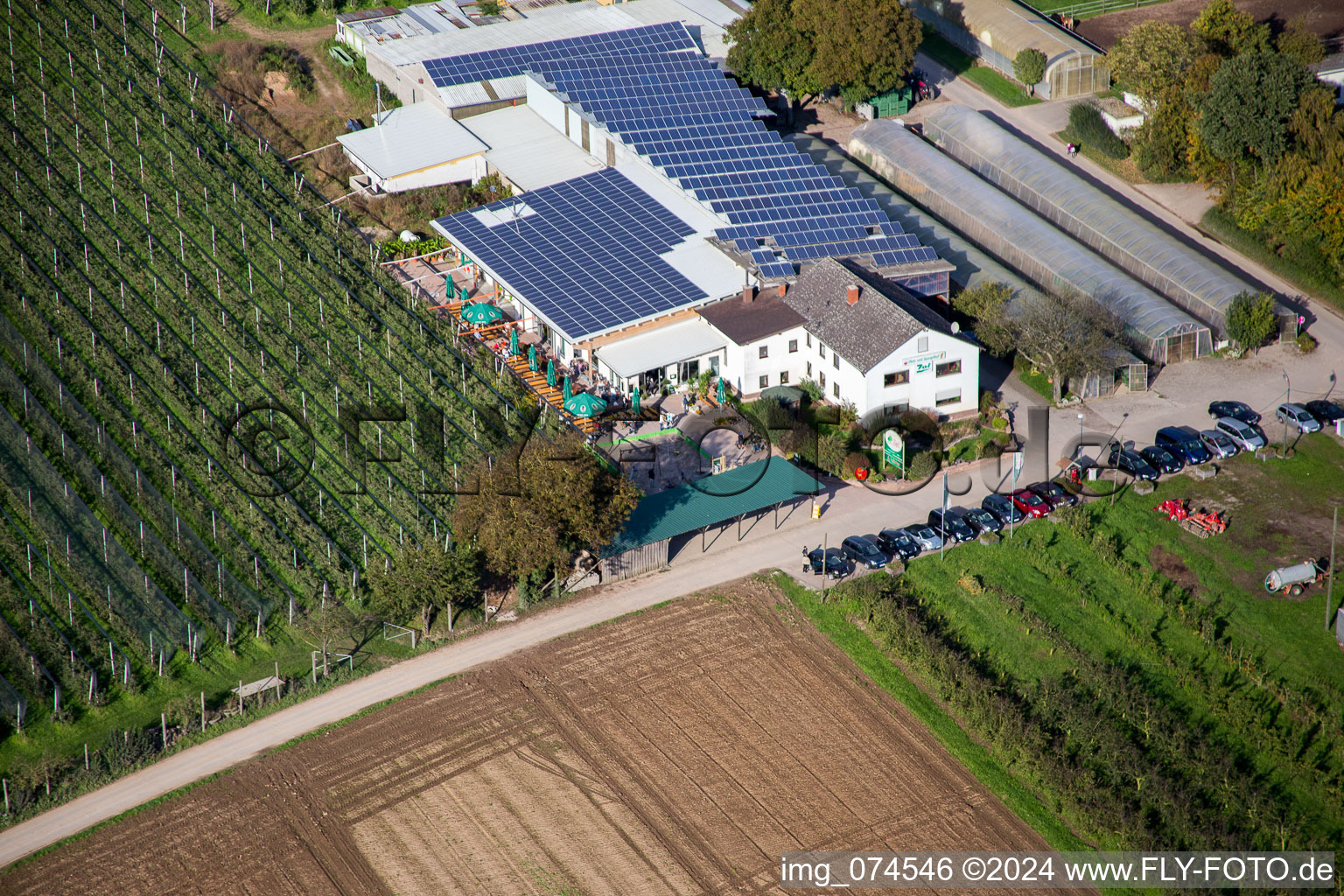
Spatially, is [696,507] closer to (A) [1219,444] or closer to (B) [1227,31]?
(A) [1219,444]

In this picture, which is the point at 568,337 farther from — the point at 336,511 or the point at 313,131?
the point at 313,131

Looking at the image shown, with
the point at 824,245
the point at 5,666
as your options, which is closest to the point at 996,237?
the point at 824,245

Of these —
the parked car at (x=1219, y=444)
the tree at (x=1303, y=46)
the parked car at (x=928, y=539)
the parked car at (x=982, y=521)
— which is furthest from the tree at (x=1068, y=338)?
the tree at (x=1303, y=46)

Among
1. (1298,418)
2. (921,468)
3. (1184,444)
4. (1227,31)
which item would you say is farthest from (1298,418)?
(1227,31)

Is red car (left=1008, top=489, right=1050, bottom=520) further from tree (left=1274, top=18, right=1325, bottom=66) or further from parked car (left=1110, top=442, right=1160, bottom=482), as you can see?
tree (left=1274, top=18, right=1325, bottom=66)

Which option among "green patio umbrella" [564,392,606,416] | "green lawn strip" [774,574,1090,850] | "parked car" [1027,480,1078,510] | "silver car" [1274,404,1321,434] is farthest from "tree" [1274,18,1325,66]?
"green lawn strip" [774,574,1090,850]

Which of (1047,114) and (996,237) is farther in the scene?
(1047,114)
